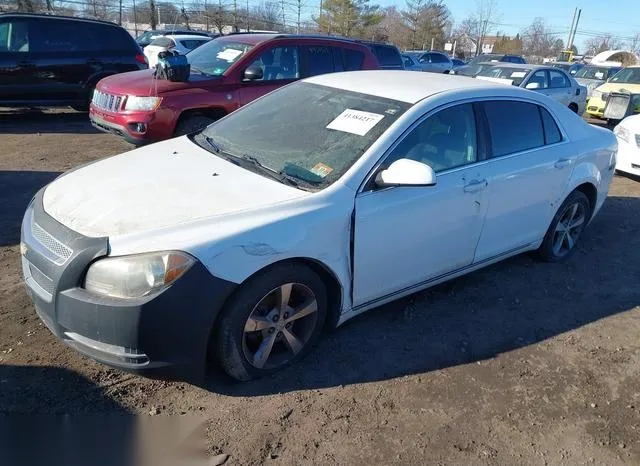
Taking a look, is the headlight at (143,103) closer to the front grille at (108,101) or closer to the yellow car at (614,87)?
the front grille at (108,101)

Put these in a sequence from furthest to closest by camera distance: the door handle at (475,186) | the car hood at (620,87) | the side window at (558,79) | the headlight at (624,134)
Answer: the car hood at (620,87) → the side window at (558,79) → the headlight at (624,134) → the door handle at (475,186)

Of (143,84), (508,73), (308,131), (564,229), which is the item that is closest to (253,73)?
(143,84)

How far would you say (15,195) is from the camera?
18.0ft

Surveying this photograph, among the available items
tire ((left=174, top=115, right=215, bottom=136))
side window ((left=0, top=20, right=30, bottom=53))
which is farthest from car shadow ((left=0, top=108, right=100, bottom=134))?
tire ((left=174, top=115, right=215, bottom=136))

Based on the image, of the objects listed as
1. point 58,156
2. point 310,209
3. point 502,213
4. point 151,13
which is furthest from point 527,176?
point 151,13

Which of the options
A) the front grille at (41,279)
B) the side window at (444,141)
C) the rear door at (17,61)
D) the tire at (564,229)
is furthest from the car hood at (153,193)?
the rear door at (17,61)

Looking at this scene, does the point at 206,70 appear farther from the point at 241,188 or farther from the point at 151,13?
the point at 151,13

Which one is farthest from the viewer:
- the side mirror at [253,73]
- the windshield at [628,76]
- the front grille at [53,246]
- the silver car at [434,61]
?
the silver car at [434,61]

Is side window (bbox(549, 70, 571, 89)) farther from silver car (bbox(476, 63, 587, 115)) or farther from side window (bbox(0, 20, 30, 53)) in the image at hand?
side window (bbox(0, 20, 30, 53))

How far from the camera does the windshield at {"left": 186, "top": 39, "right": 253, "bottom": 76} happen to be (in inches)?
284

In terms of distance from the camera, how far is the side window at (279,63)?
288 inches

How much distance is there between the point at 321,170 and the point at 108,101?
4.94m

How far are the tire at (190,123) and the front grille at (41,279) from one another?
4.21 meters

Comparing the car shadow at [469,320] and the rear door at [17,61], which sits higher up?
the rear door at [17,61]
